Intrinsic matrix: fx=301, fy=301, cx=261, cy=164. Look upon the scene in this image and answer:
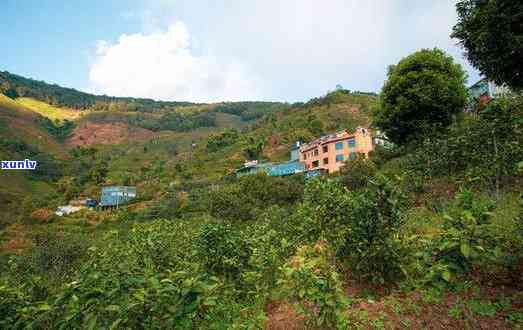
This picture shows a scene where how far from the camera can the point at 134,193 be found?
65125 mm

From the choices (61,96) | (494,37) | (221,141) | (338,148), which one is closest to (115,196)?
(221,141)

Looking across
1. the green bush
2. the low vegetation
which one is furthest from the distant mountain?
the low vegetation

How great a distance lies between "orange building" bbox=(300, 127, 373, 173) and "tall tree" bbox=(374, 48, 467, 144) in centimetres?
2384

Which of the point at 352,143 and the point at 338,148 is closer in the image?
the point at 352,143

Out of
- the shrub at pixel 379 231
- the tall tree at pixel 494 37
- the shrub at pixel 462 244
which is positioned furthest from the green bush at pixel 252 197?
the shrub at pixel 462 244

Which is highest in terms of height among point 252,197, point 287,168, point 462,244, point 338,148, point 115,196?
point 338,148

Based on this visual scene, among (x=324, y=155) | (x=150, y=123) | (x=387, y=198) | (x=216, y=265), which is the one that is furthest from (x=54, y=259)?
(x=150, y=123)

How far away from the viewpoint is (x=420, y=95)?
17.8m

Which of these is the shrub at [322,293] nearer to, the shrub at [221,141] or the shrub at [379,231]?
the shrub at [379,231]

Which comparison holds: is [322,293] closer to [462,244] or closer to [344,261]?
[462,244]

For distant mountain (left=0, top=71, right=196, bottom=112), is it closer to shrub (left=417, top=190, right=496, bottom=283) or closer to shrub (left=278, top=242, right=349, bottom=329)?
shrub (left=278, top=242, right=349, bottom=329)

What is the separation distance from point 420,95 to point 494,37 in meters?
8.30

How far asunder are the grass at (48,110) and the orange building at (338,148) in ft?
403

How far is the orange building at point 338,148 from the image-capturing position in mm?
45438
